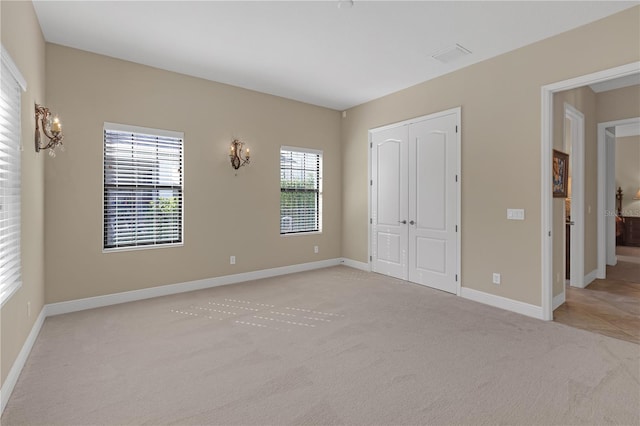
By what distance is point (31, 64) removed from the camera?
295 cm

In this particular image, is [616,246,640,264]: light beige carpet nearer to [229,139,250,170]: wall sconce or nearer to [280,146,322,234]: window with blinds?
[280,146,322,234]: window with blinds

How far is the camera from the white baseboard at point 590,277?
4.90 metres

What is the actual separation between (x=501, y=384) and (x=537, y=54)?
3.39 metres

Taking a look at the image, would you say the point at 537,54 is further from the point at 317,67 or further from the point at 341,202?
the point at 341,202

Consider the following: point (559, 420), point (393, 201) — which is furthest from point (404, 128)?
point (559, 420)

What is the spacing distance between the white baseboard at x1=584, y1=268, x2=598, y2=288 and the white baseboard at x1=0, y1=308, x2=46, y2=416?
6.50 m

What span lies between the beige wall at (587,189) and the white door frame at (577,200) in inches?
4.7

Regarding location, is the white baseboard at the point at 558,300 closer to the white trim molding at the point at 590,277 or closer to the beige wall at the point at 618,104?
the white trim molding at the point at 590,277

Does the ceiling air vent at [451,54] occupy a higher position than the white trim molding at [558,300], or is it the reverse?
the ceiling air vent at [451,54]

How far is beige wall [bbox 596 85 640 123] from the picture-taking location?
489cm

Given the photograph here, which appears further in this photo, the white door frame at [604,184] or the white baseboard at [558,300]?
the white door frame at [604,184]

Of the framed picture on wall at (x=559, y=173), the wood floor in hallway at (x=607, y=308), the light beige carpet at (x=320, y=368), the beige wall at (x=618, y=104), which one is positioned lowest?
the light beige carpet at (x=320, y=368)

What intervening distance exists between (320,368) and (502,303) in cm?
257

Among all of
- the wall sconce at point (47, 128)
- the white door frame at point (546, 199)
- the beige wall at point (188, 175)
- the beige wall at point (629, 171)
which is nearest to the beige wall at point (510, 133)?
the white door frame at point (546, 199)
